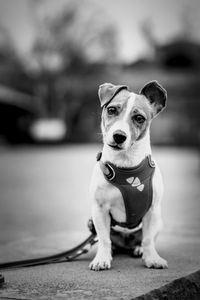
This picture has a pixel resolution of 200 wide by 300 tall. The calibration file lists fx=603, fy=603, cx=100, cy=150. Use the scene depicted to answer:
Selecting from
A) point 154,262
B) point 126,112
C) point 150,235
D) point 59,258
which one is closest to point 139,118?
point 126,112

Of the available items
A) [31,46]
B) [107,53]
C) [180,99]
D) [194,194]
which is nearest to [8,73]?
[31,46]

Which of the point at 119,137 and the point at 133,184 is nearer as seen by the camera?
the point at 119,137

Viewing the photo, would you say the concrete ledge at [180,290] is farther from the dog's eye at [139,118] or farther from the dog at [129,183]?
the dog's eye at [139,118]

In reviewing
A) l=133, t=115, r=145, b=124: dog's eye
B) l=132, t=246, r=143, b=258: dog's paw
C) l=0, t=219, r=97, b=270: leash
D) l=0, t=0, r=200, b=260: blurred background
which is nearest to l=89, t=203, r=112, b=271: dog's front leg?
l=0, t=219, r=97, b=270: leash

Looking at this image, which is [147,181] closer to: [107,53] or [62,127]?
[62,127]

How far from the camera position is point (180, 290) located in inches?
152

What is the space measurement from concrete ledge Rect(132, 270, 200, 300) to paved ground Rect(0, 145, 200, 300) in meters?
0.06

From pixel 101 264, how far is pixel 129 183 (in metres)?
0.60

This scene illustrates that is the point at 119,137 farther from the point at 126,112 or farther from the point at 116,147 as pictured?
the point at 126,112

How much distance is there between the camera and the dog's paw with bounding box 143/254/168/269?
4.24m

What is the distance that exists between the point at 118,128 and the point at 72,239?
2.28 meters

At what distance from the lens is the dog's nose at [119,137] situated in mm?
3842

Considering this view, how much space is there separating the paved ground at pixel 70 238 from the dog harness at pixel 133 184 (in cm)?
44

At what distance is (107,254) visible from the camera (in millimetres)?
4277
